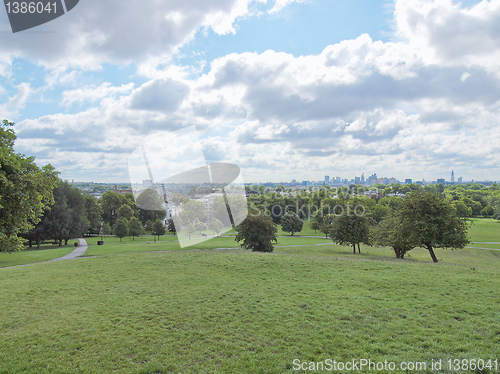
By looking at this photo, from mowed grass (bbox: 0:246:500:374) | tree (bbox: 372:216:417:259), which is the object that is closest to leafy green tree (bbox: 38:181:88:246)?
mowed grass (bbox: 0:246:500:374)

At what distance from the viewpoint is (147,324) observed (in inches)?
342

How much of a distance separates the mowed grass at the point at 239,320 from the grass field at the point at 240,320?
0.04 metres

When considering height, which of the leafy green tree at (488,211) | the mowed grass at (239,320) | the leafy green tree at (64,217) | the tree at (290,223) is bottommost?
the leafy green tree at (488,211)

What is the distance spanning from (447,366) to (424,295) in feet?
19.0

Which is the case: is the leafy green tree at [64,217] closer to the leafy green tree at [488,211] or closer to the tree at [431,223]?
the tree at [431,223]

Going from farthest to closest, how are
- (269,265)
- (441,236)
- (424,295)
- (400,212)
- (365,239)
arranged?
(365,239), (400,212), (441,236), (269,265), (424,295)

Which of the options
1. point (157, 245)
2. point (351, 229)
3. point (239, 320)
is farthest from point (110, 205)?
point (239, 320)

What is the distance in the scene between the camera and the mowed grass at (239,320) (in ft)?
22.0

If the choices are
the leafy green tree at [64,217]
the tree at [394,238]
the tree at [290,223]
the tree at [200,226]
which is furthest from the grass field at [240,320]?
the tree at [290,223]

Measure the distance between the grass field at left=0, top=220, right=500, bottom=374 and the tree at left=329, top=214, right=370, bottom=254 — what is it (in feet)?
51.6

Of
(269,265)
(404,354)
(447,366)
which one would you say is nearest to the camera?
(447,366)

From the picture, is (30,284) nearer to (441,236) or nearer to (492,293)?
(492,293)

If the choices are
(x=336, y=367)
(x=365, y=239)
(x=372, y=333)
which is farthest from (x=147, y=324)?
(x=365, y=239)

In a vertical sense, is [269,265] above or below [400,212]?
below
